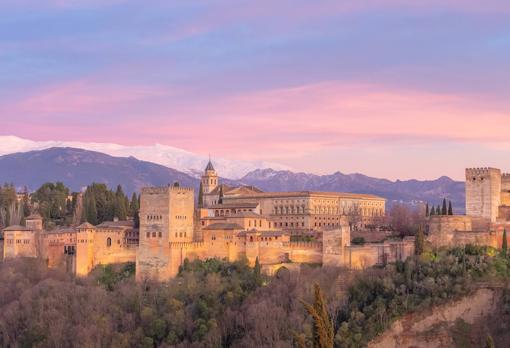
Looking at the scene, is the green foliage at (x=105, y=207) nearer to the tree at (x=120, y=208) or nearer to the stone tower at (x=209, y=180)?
the tree at (x=120, y=208)

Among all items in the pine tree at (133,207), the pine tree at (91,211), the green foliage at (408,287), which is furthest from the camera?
the pine tree at (133,207)

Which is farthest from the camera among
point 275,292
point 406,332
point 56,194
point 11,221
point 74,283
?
point 56,194

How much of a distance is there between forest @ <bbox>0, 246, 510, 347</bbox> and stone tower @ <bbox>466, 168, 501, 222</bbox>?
4194 mm

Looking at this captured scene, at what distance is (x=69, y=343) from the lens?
44688 mm

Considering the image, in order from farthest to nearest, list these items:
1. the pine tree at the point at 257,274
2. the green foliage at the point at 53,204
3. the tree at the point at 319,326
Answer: the green foliage at the point at 53,204 → the pine tree at the point at 257,274 → the tree at the point at 319,326

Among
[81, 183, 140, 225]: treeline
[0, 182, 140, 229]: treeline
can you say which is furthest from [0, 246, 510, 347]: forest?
[81, 183, 140, 225]: treeline

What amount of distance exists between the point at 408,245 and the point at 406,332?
6.18 metres

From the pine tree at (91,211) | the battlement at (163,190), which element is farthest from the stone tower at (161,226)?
the pine tree at (91,211)

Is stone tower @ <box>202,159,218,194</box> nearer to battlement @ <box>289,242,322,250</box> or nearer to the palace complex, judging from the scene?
the palace complex

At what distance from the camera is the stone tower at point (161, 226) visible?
165ft

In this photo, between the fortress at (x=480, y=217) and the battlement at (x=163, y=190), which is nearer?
the fortress at (x=480, y=217)

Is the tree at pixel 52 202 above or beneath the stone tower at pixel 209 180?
beneath

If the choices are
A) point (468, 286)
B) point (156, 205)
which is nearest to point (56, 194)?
point (156, 205)

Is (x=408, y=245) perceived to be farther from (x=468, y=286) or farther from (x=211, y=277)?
(x=211, y=277)
